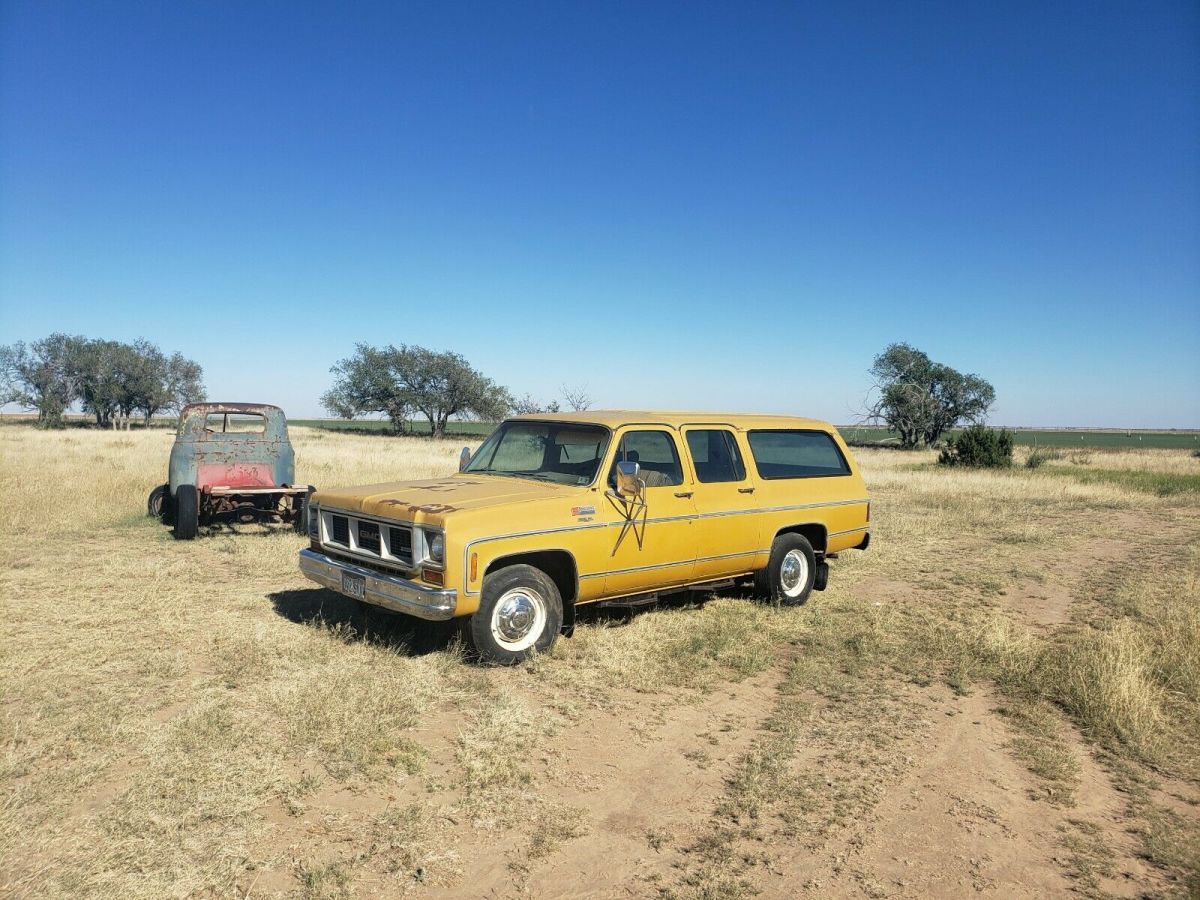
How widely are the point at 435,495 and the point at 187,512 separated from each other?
20.4 ft

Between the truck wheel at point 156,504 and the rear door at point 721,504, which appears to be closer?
the rear door at point 721,504

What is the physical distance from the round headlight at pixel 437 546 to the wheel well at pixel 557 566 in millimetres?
523

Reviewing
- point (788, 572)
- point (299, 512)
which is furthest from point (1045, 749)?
point (299, 512)

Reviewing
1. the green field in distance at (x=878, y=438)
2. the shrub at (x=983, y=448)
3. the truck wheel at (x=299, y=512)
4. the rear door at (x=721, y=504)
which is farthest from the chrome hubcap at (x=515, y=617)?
the green field in distance at (x=878, y=438)

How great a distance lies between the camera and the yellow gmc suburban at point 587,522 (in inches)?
226

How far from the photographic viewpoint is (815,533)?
27.3ft

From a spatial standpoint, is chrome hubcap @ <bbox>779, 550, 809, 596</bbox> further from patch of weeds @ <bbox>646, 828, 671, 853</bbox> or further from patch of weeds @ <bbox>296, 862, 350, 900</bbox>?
patch of weeds @ <bbox>296, 862, 350, 900</bbox>

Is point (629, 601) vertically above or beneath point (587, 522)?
beneath

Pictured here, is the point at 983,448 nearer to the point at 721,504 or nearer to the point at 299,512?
the point at 299,512

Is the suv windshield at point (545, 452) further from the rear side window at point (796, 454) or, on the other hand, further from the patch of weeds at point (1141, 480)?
the patch of weeds at point (1141, 480)

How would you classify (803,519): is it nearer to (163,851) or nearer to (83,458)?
(163,851)

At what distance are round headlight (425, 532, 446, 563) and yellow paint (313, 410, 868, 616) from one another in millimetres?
63

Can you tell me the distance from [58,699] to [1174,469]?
34681 mm

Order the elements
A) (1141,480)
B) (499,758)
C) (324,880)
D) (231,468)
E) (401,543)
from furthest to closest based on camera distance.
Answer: (1141,480) → (231,468) → (401,543) → (499,758) → (324,880)
